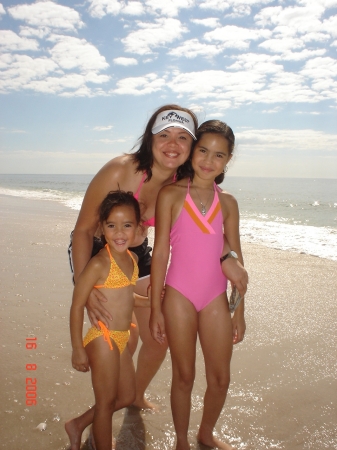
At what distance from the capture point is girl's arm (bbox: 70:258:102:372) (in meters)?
2.39

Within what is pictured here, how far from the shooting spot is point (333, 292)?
546 cm

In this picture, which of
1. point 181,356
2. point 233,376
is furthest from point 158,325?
point 233,376

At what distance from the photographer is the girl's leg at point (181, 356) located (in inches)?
99.0

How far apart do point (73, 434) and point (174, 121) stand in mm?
2151

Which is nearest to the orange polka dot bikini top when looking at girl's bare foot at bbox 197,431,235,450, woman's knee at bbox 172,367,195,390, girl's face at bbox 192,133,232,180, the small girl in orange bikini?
the small girl in orange bikini

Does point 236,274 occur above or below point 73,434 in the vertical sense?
above

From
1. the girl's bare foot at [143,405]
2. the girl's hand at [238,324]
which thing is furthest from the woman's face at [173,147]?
the girl's bare foot at [143,405]

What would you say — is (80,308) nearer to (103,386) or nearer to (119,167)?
(103,386)

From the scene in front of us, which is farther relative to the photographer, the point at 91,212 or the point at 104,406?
the point at 91,212

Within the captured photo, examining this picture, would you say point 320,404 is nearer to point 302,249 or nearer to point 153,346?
point 153,346

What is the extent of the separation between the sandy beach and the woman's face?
1835 mm

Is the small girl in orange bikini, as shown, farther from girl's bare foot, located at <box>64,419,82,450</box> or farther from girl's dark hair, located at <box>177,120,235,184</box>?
girl's dark hair, located at <box>177,120,235,184</box>

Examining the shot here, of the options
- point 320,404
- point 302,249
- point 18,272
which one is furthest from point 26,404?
point 302,249

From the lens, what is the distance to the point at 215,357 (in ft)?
8.34
